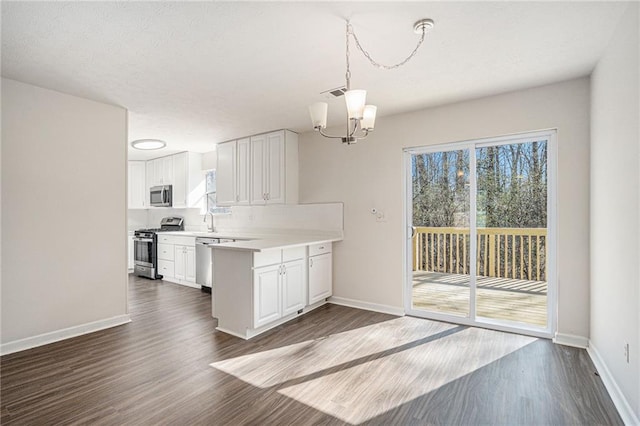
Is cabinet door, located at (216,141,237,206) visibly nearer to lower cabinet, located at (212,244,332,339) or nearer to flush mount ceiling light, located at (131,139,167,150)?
flush mount ceiling light, located at (131,139,167,150)

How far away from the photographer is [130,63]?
8.19ft

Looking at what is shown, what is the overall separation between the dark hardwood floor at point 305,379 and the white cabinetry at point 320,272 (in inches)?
27.7

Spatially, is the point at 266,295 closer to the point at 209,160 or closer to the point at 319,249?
the point at 319,249

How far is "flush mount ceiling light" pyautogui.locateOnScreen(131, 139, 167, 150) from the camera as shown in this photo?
5.00 meters

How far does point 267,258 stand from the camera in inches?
128

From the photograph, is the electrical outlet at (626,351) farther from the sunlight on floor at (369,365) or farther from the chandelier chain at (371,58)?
the chandelier chain at (371,58)

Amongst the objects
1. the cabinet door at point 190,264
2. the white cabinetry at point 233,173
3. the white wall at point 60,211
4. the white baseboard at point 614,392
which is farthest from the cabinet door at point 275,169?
the white baseboard at point 614,392

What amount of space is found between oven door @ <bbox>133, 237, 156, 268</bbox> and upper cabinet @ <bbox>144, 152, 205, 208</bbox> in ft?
2.82

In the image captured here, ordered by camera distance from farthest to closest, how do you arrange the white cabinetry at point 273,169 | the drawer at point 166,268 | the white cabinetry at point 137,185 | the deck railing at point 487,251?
1. the white cabinetry at point 137,185
2. the drawer at point 166,268
3. the white cabinetry at point 273,169
4. the deck railing at point 487,251

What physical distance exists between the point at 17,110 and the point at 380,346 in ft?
12.8

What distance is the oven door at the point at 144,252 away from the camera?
5.89m

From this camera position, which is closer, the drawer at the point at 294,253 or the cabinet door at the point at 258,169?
the drawer at the point at 294,253

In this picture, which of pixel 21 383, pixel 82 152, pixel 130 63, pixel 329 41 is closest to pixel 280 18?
pixel 329 41

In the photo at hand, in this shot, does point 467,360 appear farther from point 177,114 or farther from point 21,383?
point 177,114
